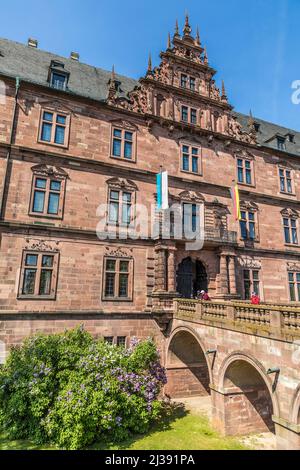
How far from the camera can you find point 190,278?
A: 21344mm

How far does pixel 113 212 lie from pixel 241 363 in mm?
11964

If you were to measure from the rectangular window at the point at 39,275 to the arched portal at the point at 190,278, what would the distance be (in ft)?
29.3

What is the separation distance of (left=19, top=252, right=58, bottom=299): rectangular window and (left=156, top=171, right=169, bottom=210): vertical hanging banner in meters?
7.53

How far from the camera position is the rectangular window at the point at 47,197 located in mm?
17547

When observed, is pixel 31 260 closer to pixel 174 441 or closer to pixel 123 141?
pixel 123 141

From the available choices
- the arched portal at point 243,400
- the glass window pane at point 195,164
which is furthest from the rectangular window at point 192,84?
the arched portal at point 243,400

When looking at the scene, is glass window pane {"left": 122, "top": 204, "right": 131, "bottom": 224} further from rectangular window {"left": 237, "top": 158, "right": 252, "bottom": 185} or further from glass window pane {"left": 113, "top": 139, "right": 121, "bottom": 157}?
rectangular window {"left": 237, "top": 158, "right": 252, "bottom": 185}

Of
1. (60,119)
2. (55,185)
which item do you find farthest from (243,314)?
(60,119)

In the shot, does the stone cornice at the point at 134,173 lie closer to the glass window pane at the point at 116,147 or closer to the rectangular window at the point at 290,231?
the glass window pane at the point at 116,147

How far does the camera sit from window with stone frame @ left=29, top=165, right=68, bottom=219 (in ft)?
57.6

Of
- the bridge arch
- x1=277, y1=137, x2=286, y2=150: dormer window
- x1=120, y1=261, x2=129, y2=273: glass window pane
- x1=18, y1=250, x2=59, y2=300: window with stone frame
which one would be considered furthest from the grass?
x1=277, y1=137, x2=286, y2=150: dormer window

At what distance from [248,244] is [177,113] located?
1212 centimetres

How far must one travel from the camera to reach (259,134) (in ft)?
91.6

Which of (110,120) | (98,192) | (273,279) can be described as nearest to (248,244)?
(273,279)
